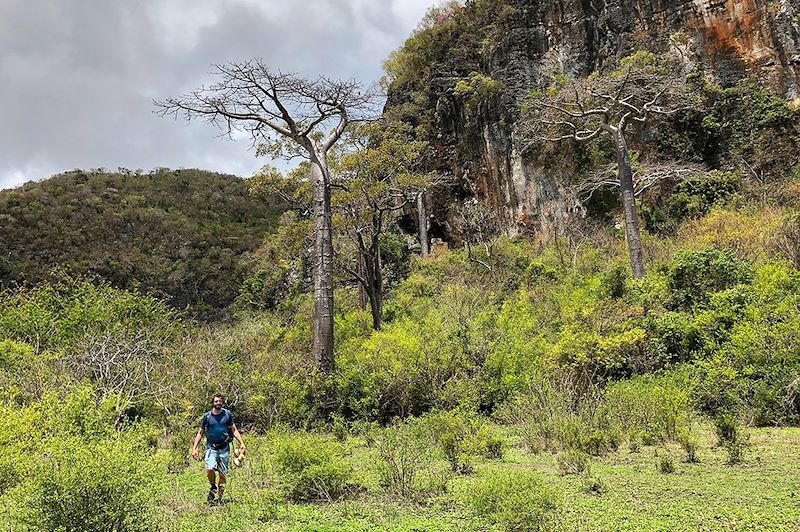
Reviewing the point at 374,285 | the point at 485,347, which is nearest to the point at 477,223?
the point at 374,285

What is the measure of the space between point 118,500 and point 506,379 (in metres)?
8.20

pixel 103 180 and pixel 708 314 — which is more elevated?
pixel 103 180

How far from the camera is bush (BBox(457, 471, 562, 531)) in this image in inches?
156

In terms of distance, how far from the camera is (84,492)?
4.00m

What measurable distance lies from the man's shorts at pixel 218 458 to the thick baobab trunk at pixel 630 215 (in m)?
11.6

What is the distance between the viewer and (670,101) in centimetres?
2055

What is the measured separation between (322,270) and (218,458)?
7490 mm

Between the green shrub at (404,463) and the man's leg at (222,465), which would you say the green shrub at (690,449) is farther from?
the man's leg at (222,465)

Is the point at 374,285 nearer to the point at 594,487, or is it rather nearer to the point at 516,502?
the point at 594,487

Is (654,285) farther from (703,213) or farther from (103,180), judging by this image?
(103,180)

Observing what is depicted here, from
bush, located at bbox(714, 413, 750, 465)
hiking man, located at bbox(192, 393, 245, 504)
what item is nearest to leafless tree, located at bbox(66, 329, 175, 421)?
hiking man, located at bbox(192, 393, 245, 504)

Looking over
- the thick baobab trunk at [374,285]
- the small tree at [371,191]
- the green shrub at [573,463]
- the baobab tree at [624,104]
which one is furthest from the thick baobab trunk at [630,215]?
the green shrub at [573,463]

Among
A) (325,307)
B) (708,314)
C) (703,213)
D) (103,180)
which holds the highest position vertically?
(103,180)

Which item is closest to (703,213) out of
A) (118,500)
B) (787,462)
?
(787,462)
